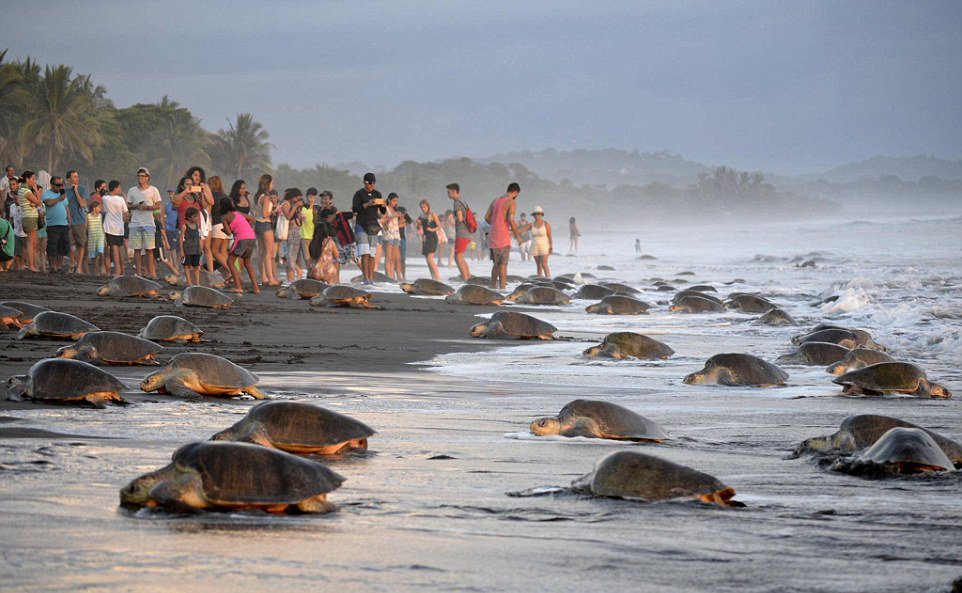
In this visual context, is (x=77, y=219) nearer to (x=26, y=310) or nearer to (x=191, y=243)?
(x=191, y=243)

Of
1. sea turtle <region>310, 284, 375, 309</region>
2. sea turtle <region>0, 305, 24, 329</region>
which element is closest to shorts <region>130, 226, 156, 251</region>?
sea turtle <region>310, 284, 375, 309</region>

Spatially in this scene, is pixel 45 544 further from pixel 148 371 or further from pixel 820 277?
pixel 820 277

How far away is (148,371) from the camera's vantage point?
23.5ft

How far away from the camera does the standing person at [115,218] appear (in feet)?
51.2

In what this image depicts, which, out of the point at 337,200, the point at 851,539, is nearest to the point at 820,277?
the point at 851,539

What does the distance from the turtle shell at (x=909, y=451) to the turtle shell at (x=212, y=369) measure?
132 inches

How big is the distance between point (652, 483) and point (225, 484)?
4.78ft

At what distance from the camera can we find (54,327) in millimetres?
8219

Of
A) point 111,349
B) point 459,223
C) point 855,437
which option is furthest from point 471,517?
point 459,223

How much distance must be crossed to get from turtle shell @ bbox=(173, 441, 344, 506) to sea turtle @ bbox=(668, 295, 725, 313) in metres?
12.6

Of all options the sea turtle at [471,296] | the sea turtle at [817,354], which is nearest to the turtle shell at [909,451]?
the sea turtle at [817,354]

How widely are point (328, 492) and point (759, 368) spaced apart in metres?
4.89

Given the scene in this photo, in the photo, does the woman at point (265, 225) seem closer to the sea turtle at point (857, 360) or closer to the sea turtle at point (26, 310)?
the sea turtle at point (26, 310)

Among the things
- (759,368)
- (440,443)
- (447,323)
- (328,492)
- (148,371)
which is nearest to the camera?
(328,492)
